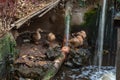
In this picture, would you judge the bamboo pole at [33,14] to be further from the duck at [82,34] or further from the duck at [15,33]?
the duck at [82,34]

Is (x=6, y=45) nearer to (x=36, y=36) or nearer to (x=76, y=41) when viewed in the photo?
(x=36, y=36)

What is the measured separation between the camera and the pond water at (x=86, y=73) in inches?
284

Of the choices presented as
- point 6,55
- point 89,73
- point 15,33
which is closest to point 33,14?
point 15,33

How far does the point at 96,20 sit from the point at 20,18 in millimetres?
3067

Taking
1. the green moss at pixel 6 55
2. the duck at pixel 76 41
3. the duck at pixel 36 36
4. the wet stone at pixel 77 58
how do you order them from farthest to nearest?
1. the duck at pixel 76 41
2. the duck at pixel 36 36
3. the wet stone at pixel 77 58
4. the green moss at pixel 6 55

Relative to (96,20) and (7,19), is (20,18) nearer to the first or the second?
(7,19)

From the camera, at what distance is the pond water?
7.21m

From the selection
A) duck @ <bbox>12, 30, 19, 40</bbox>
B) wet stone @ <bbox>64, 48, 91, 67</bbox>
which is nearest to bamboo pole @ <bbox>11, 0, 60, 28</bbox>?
duck @ <bbox>12, 30, 19, 40</bbox>

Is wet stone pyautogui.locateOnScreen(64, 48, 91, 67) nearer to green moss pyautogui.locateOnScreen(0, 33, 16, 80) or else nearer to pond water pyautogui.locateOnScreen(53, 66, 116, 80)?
pond water pyautogui.locateOnScreen(53, 66, 116, 80)

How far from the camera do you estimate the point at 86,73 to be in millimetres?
7547

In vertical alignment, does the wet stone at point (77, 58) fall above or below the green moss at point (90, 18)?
below

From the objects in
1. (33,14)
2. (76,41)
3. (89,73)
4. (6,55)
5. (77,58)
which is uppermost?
(33,14)

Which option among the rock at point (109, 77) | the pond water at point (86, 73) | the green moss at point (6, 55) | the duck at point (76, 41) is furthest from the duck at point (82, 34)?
the green moss at point (6, 55)

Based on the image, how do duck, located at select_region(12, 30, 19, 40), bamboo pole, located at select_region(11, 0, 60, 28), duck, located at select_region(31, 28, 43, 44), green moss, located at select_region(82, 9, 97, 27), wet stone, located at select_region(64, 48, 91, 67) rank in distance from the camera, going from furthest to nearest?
green moss, located at select_region(82, 9, 97, 27), duck, located at select_region(31, 28, 43, 44), wet stone, located at select_region(64, 48, 91, 67), duck, located at select_region(12, 30, 19, 40), bamboo pole, located at select_region(11, 0, 60, 28)
